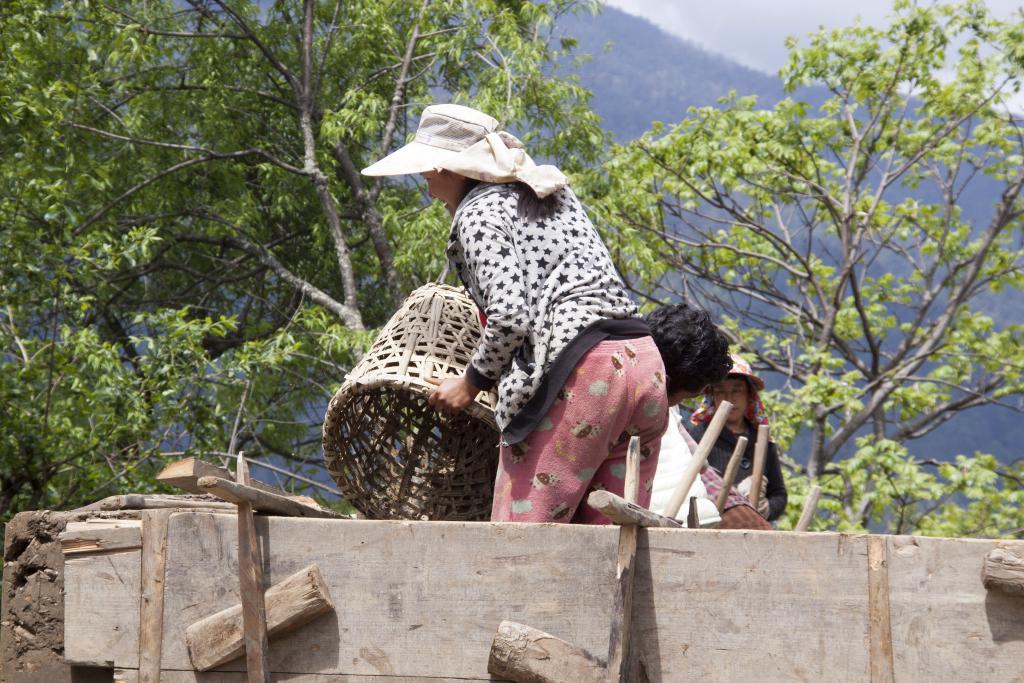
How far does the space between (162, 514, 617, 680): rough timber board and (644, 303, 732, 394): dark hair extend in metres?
1.06

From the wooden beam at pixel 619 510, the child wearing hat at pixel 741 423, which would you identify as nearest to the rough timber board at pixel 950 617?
the wooden beam at pixel 619 510

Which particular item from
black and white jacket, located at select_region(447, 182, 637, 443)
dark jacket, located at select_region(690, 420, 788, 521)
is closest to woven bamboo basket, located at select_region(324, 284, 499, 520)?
black and white jacket, located at select_region(447, 182, 637, 443)

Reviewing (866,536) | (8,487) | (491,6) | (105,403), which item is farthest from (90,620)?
(491,6)

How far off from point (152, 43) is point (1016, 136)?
836cm

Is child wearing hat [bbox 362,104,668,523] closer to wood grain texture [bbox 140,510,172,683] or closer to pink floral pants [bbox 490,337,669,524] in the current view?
A: pink floral pants [bbox 490,337,669,524]

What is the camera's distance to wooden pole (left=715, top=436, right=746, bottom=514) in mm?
3010

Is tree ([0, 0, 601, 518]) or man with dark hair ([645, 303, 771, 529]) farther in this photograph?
tree ([0, 0, 601, 518])

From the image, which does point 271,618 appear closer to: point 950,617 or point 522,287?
point 522,287

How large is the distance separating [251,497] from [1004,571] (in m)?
1.34

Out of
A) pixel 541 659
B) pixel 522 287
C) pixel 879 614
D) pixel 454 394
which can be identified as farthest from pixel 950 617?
pixel 454 394

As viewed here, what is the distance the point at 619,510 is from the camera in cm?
204

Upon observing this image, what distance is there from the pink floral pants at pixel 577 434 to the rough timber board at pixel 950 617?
70 centimetres

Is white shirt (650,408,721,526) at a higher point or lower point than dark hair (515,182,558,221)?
lower

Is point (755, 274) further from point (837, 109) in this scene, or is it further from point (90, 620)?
point (90, 620)
